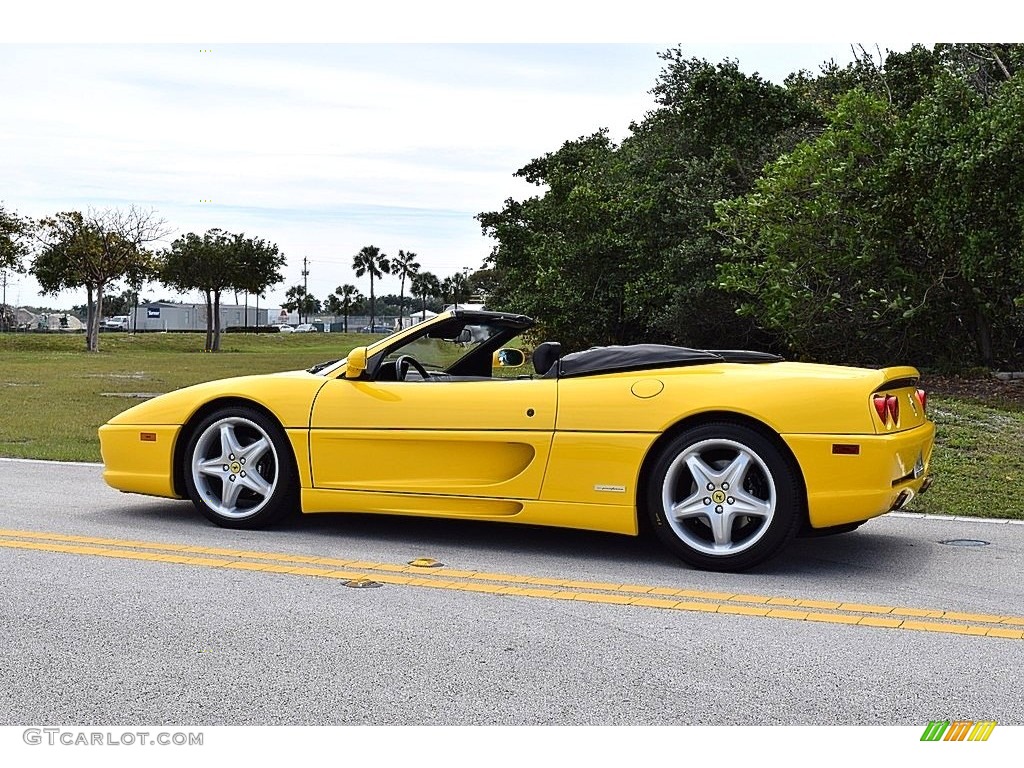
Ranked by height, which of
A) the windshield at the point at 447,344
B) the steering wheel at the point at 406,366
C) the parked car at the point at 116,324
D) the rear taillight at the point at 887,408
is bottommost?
the rear taillight at the point at 887,408

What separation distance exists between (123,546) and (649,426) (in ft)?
9.49

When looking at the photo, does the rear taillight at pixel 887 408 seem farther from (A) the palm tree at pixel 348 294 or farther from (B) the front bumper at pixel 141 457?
(A) the palm tree at pixel 348 294

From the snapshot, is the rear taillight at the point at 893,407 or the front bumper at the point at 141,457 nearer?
the rear taillight at the point at 893,407

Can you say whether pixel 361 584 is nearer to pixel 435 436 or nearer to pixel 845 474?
pixel 435 436

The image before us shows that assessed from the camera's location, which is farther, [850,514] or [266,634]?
[850,514]

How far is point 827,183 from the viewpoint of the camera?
19047mm

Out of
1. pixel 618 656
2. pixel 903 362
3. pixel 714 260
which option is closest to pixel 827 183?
pixel 903 362

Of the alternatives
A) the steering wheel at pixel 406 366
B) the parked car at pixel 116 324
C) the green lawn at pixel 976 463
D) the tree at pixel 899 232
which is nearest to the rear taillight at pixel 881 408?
the green lawn at pixel 976 463

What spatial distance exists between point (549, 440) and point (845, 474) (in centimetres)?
146
